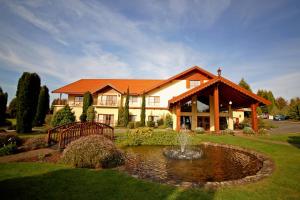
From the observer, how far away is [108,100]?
113 ft

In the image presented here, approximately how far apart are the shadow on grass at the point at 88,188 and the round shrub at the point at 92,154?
139 cm

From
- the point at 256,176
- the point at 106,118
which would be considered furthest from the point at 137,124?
the point at 256,176

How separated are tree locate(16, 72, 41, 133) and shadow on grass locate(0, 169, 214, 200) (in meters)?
16.6

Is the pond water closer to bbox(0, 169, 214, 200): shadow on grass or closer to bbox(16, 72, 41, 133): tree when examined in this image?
bbox(0, 169, 214, 200): shadow on grass

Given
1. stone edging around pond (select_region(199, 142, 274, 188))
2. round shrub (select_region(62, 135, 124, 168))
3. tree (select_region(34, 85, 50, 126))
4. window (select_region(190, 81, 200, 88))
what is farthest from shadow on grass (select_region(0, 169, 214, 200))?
tree (select_region(34, 85, 50, 126))

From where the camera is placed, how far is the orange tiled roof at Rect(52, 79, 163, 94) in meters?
35.4

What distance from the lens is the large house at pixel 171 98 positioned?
2811 cm

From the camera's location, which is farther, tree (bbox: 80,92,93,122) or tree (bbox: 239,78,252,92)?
tree (bbox: 239,78,252,92)

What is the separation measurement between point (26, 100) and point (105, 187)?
1959 cm

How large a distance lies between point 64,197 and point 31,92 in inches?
787

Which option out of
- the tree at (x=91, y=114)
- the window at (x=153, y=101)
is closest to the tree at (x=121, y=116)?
the tree at (x=91, y=114)

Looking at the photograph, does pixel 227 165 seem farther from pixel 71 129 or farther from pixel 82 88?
pixel 82 88

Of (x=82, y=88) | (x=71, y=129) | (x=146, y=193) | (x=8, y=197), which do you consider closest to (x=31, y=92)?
(x=71, y=129)

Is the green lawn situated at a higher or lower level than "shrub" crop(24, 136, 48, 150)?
lower
